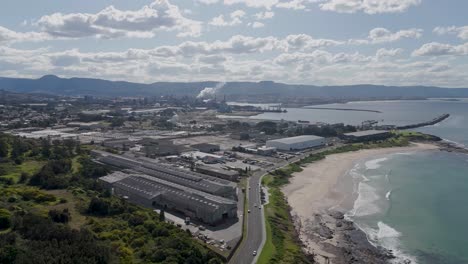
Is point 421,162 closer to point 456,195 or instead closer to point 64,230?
point 456,195

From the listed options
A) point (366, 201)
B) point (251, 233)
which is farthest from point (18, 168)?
point (366, 201)

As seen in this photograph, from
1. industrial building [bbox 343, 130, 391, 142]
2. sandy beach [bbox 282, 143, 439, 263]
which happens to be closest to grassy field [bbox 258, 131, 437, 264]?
sandy beach [bbox 282, 143, 439, 263]

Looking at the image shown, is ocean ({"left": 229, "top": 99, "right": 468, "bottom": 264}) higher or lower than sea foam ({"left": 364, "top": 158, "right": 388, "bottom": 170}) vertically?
lower

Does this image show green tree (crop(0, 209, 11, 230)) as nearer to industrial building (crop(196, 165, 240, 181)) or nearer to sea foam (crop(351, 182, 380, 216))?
industrial building (crop(196, 165, 240, 181))

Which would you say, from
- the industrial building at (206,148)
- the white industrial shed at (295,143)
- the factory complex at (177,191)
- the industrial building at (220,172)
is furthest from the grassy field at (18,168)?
the white industrial shed at (295,143)

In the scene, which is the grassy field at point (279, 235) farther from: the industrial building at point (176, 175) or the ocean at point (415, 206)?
→ the ocean at point (415, 206)

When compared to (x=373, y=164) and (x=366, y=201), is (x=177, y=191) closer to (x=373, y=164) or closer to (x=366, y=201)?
(x=366, y=201)
